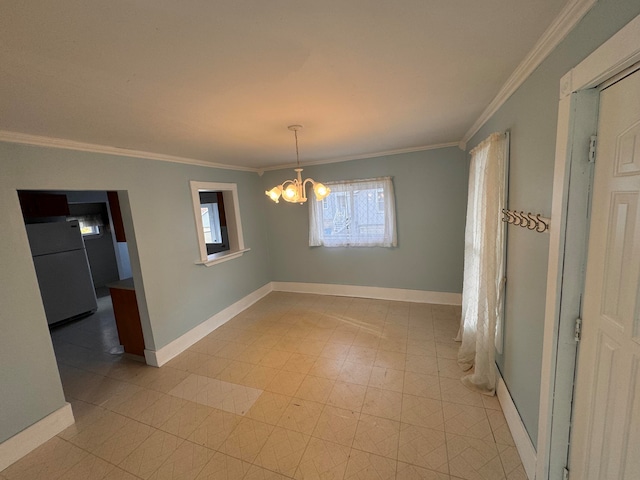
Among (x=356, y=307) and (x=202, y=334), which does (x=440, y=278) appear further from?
(x=202, y=334)

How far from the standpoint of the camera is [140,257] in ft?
8.46

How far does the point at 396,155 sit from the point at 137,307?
3.86 metres

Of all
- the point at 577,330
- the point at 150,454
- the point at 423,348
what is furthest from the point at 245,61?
the point at 423,348

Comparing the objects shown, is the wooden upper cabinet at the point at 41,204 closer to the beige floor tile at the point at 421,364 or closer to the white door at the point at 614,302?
the beige floor tile at the point at 421,364

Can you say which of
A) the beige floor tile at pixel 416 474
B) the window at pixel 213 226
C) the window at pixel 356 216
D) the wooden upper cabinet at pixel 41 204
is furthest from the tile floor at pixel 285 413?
the window at pixel 213 226

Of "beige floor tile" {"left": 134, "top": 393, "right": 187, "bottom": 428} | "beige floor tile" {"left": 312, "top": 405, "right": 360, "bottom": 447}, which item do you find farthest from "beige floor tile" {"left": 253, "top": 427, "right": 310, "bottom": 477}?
"beige floor tile" {"left": 134, "top": 393, "right": 187, "bottom": 428}

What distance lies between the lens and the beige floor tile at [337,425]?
1796 millimetres

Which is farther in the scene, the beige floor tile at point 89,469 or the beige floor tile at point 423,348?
the beige floor tile at point 423,348

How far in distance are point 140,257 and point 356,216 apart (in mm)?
2911

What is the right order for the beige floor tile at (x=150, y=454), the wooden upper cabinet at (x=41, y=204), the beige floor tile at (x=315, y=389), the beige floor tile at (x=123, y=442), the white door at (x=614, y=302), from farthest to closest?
the wooden upper cabinet at (x=41, y=204) → the beige floor tile at (x=315, y=389) → the beige floor tile at (x=123, y=442) → the beige floor tile at (x=150, y=454) → the white door at (x=614, y=302)

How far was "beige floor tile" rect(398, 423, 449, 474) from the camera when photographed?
5.19 feet

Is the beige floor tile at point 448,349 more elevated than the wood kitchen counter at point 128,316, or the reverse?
the wood kitchen counter at point 128,316

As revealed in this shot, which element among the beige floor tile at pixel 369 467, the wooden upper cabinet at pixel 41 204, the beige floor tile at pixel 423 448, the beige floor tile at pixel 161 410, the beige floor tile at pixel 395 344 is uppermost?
the wooden upper cabinet at pixel 41 204

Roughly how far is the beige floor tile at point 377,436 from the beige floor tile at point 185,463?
1031 millimetres
